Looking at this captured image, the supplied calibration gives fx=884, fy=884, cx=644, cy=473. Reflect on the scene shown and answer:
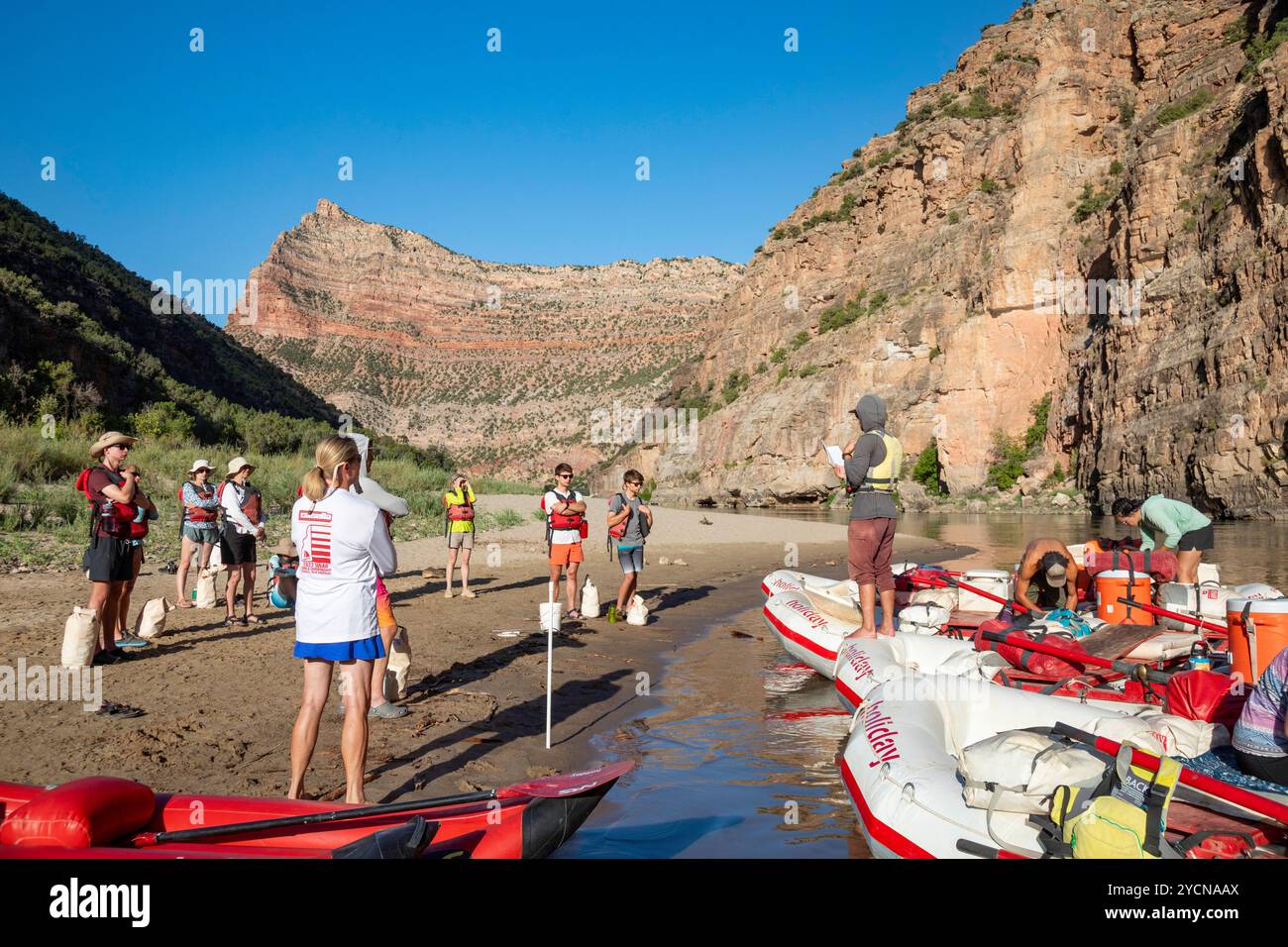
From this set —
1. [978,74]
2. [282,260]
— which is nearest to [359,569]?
Result: [978,74]

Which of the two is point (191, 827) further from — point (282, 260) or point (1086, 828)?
point (282, 260)

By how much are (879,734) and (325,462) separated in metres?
3.64

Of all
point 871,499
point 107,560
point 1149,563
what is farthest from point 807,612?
point 107,560

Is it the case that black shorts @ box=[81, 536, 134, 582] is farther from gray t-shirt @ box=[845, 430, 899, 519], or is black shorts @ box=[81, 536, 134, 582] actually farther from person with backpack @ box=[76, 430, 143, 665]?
gray t-shirt @ box=[845, 430, 899, 519]

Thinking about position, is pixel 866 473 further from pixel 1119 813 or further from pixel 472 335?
pixel 472 335

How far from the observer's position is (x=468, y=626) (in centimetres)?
1096

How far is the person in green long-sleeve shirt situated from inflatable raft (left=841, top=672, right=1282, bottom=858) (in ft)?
15.8

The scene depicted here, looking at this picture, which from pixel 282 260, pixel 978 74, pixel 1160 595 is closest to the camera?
pixel 1160 595

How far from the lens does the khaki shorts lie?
11312 mm

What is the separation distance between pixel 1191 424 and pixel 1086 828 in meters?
32.3

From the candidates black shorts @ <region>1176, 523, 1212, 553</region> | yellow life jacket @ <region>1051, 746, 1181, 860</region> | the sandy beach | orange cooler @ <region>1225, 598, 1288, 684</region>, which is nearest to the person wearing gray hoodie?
the sandy beach

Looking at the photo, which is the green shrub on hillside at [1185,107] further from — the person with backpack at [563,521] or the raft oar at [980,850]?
the raft oar at [980,850]

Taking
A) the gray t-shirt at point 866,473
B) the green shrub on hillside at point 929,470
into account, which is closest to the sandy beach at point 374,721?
the gray t-shirt at point 866,473
